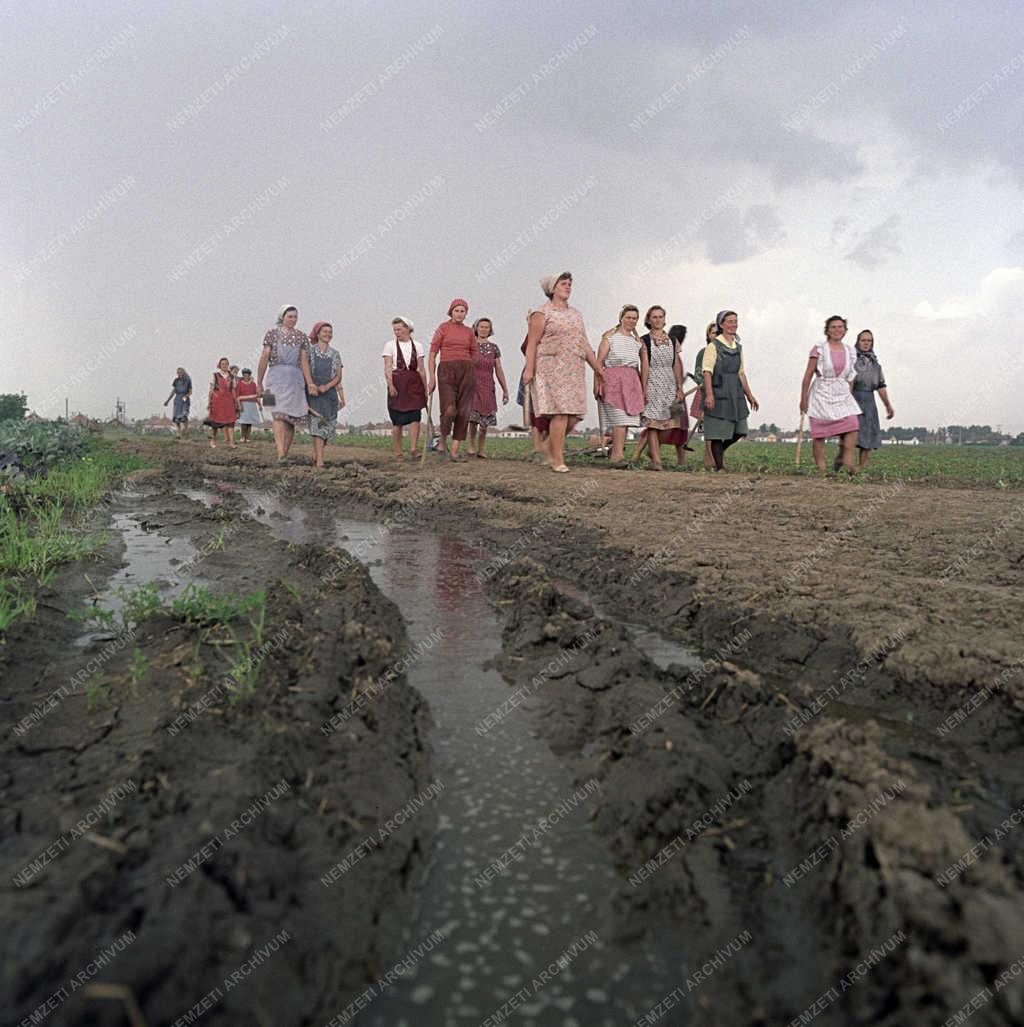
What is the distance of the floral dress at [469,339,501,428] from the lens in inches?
456

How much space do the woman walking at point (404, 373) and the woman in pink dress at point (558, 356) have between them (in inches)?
104

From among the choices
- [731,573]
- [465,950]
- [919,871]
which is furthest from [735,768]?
[731,573]

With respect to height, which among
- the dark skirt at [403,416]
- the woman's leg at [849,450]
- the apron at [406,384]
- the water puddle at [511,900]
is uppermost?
the apron at [406,384]

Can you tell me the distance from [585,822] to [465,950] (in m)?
0.57

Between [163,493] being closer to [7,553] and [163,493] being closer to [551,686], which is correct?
[7,553]

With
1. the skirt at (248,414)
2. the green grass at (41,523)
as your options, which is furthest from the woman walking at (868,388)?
the skirt at (248,414)

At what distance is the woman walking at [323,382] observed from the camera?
34.9 ft

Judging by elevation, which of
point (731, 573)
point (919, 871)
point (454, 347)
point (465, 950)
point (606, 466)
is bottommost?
point (465, 950)

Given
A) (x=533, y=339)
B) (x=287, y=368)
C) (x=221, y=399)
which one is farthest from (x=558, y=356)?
(x=221, y=399)

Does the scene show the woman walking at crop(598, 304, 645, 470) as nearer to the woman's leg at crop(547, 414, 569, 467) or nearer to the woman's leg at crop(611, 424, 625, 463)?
the woman's leg at crop(611, 424, 625, 463)

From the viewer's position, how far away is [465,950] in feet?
5.38

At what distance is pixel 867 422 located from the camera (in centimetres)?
973

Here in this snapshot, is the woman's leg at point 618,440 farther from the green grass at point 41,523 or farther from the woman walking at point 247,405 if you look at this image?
the woman walking at point 247,405

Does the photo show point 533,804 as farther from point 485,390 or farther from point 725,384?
point 485,390
